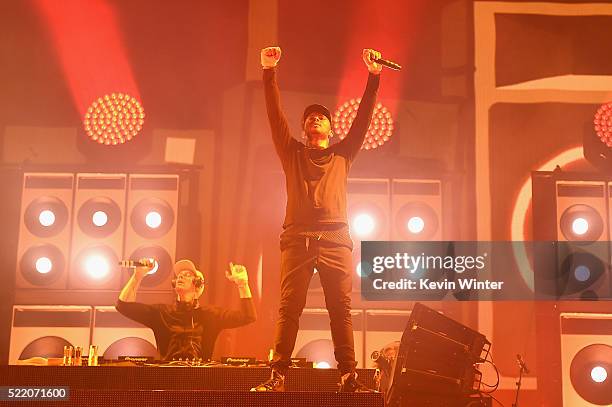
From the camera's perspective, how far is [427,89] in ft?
18.6

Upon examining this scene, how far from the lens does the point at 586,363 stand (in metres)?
5.05

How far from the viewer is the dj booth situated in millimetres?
2807

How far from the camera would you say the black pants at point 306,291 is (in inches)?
124

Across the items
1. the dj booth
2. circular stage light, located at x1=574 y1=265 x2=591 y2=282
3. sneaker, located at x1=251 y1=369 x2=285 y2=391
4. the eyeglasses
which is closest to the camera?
the dj booth

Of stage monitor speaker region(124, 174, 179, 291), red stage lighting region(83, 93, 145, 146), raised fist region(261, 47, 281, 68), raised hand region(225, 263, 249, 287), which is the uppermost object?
red stage lighting region(83, 93, 145, 146)

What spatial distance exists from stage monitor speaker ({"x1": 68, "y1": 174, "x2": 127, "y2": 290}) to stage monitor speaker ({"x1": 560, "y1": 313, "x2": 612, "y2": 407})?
3.14m

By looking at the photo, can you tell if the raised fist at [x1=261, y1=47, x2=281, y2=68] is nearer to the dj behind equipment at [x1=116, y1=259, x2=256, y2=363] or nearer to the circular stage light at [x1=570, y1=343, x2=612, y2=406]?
the dj behind equipment at [x1=116, y1=259, x2=256, y2=363]

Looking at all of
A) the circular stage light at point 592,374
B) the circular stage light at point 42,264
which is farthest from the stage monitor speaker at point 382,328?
the circular stage light at point 42,264

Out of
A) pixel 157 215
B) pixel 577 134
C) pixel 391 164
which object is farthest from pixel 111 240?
pixel 577 134

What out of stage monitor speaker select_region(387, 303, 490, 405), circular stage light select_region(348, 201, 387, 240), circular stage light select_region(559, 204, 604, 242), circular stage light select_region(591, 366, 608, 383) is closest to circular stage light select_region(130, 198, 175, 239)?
circular stage light select_region(348, 201, 387, 240)

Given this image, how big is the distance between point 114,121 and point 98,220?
77 centimetres

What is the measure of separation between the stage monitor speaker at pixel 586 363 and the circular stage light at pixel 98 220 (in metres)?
3.21

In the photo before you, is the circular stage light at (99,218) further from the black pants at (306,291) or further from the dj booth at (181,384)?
the black pants at (306,291)

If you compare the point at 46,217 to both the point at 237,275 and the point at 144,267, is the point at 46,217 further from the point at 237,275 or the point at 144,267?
the point at 237,275
